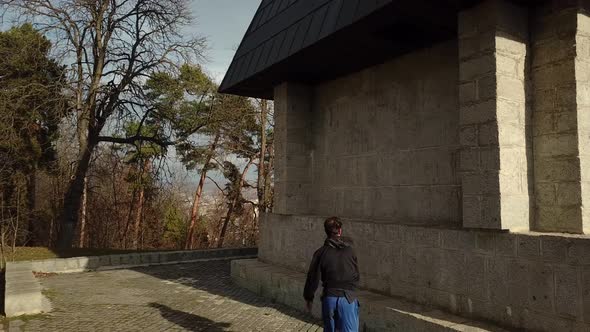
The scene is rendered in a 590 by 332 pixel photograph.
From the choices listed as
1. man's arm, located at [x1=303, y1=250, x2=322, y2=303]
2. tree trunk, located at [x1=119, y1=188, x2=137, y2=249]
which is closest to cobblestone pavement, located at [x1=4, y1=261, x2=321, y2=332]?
man's arm, located at [x1=303, y1=250, x2=322, y2=303]

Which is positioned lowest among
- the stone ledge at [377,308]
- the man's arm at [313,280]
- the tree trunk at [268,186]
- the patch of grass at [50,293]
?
the patch of grass at [50,293]

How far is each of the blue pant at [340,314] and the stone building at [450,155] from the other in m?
1.17

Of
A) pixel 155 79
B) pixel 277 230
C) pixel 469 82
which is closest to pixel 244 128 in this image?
pixel 155 79

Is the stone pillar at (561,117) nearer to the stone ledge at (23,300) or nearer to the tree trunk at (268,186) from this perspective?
the stone ledge at (23,300)

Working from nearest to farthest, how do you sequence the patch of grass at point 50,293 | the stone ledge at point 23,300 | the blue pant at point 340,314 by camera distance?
the blue pant at point 340,314, the stone ledge at point 23,300, the patch of grass at point 50,293

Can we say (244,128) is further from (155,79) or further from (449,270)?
(449,270)

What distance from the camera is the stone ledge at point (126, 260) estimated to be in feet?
40.9

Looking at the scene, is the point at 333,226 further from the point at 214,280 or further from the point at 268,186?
the point at 268,186

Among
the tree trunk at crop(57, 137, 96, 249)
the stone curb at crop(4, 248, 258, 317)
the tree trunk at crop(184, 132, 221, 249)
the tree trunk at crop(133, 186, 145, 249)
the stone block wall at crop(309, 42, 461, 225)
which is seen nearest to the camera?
the stone block wall at crop(309, 42, 461, 225)

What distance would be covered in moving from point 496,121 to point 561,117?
68 cm

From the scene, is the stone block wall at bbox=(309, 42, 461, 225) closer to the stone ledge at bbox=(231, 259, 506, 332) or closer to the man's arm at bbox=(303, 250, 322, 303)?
the stone ledge at bbox=(231, 259, 506, 332)

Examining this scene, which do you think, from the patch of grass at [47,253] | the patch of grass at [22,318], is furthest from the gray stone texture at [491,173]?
the patch of grass at [47,253]

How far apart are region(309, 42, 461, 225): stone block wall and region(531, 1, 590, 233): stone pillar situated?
3.92 ft

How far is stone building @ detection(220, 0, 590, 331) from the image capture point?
4.75 meters
